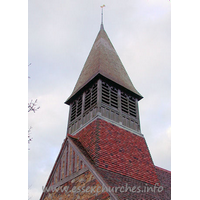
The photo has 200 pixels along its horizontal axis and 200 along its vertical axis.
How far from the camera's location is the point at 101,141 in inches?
385

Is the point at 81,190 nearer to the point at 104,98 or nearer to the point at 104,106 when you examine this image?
the point at 104,106

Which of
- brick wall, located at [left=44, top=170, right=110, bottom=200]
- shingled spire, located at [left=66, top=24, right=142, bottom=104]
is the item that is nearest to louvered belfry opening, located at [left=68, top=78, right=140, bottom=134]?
shingled spire, located at [left=66, top=24, right=142, bottom=104]

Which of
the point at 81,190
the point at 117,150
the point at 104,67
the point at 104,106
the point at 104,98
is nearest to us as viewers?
the point at 81,190

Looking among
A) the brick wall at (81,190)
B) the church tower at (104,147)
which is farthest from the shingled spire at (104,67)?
the brick wall at (81,190)

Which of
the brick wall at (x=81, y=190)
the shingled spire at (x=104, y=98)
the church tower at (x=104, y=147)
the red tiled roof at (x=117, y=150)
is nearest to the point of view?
the brick wall at (x=81, y=190)

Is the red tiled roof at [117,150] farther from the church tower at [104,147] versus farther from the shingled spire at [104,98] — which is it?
the shingled spire at [104,98]

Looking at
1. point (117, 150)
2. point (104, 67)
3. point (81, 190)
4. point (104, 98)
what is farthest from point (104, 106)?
point (81, 190)

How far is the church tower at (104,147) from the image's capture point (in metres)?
8.19

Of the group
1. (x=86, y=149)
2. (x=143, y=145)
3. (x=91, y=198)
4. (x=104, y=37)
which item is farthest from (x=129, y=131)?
(x=104, y=37)

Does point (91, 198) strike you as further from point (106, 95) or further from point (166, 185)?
point (106, 95)

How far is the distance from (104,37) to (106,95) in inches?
253

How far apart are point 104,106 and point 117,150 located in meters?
2.32

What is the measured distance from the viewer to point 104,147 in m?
9.62

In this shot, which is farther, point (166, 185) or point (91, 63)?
point (91, 63)
